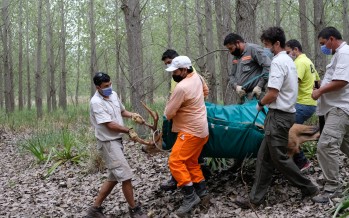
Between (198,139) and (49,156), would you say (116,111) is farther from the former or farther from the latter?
(49,156)

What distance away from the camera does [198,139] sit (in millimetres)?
4680

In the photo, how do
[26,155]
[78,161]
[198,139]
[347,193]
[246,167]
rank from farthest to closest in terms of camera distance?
[26,155] < [78,161] < [246,167] < [198,139] < [347,193]

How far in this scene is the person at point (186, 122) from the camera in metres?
4.62

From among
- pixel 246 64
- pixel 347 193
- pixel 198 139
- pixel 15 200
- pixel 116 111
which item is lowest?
pixel 15 200

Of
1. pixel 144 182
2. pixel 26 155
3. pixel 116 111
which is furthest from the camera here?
pixel 26 155

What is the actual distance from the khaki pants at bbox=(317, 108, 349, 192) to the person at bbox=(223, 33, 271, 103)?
109cm

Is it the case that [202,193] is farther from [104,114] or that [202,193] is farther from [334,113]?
[334,113]

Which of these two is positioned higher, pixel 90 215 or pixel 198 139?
pixel 198 139

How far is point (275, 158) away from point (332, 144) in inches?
25.9

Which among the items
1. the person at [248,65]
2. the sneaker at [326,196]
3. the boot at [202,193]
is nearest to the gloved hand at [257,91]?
the person at [248,65]

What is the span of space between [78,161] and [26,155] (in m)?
2.24

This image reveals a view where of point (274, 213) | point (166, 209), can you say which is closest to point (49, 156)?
point (166, 209)

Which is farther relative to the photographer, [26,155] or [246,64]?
[26,155]

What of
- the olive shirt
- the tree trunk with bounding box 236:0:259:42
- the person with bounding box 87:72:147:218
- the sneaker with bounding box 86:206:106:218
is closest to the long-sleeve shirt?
the person with bounding box 87:72:147:218
